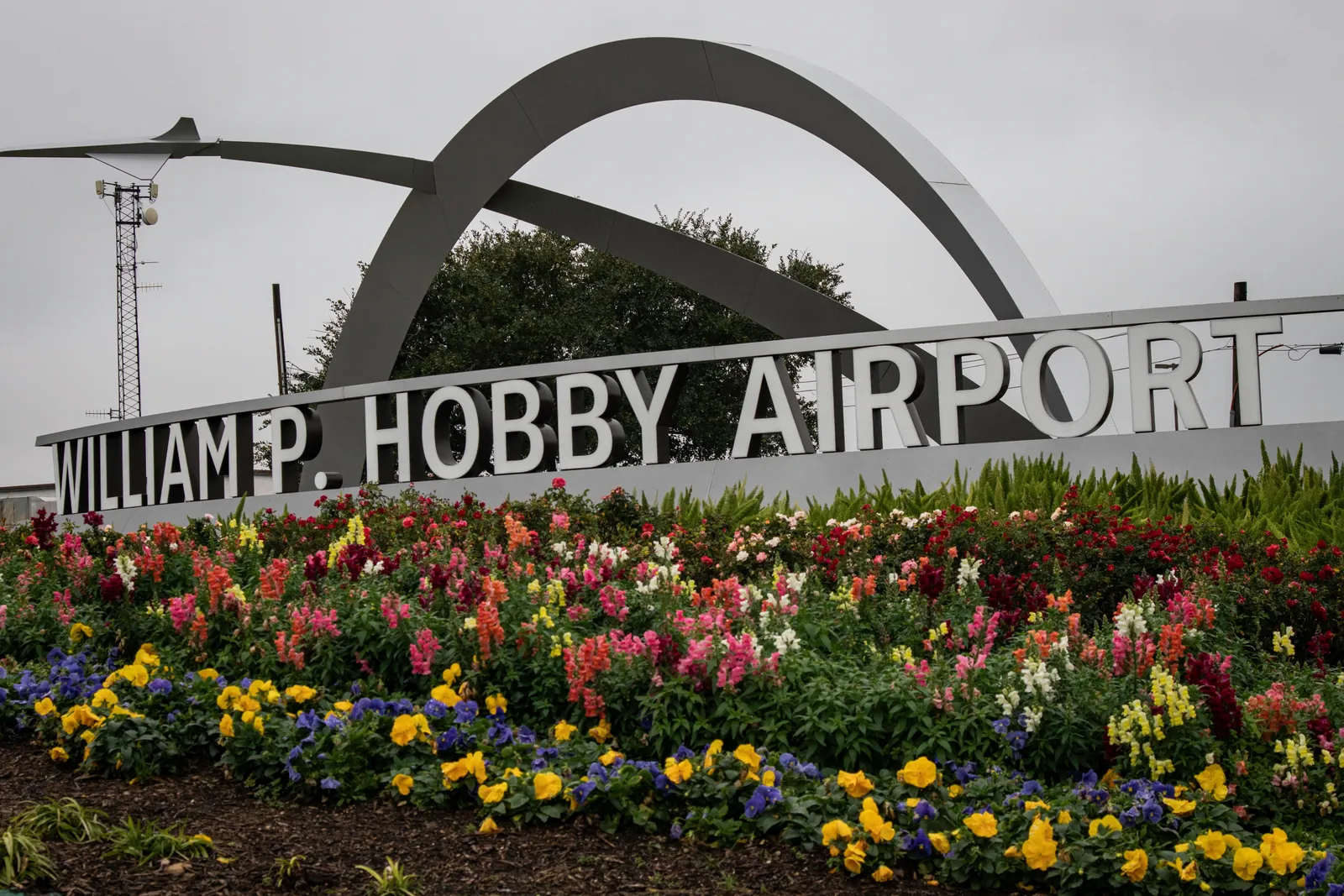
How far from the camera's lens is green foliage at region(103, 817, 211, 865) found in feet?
13.8

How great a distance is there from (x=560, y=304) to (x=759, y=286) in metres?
12.2

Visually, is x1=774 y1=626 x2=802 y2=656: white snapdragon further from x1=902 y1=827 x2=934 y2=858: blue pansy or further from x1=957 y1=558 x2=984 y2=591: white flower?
x1=957 y1=558 x2=984 y2=591: white flower

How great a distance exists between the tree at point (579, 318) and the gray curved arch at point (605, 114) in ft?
28.6

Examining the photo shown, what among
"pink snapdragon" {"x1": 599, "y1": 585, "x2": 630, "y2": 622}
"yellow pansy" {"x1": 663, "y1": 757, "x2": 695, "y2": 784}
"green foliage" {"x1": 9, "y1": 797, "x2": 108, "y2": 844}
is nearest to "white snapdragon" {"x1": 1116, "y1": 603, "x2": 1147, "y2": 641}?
"yellow pansy" {"x1": 663, "y1": 757, "x2": 695, "y2": 784}

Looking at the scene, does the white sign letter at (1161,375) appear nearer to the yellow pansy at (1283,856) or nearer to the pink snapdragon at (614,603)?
the pink snapdragon at (614,603)

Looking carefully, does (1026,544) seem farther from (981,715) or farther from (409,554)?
(409,554)

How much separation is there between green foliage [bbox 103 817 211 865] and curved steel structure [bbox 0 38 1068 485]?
1036 centimetres

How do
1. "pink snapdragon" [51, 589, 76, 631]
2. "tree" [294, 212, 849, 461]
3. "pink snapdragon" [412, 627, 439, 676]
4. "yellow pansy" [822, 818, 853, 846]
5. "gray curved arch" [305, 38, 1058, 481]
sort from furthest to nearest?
1. "tree" [294, 212, 849, 461]
2. "gray curved arch" [305, 38, 1058, 481]
3. "pink snapdragon" [51, 589, 76, 631]
4. "pink snapdragon" [412, 627, 439, 676]
5. "yellow pansy" [822, 818, 853, 846]

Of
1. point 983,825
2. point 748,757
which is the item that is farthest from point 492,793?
point 983,825

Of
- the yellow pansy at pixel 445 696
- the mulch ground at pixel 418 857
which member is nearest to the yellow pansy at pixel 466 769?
the mulch ground at pixel 418 857

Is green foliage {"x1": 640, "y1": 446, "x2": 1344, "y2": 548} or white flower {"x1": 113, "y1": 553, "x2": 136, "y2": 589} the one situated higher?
green foliage {"x1": 640, "y1": 446, "x2": 1344, "y2": 548}

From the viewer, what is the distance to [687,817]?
4.50 meters

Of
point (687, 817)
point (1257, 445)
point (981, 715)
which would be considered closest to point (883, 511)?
point (1257, 445)

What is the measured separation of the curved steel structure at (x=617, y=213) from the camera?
13727 millimetres
